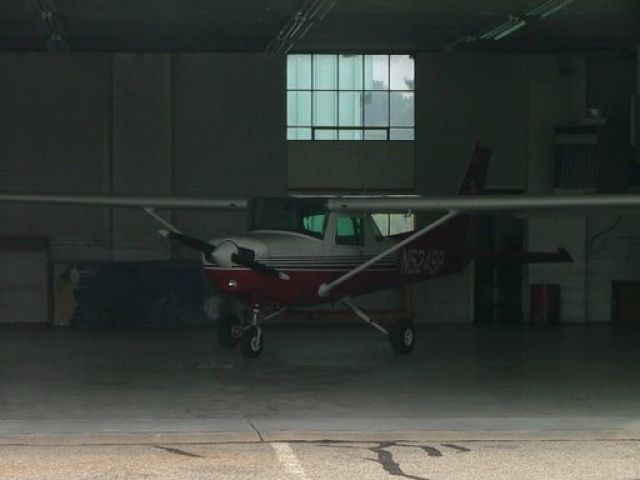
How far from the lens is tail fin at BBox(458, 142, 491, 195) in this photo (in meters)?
19.1

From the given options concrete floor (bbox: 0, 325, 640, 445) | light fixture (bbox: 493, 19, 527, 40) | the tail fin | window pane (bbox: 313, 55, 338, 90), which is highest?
light fixture (bbox: 493, 19, 527, 40)

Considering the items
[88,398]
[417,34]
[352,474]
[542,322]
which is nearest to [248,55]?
[417,34]

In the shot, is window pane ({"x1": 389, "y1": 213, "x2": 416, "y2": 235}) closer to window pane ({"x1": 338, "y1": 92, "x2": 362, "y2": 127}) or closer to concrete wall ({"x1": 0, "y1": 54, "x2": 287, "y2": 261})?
window pane ({"x1": 338, "y1": 92, "x2": 362, "y2": 127})

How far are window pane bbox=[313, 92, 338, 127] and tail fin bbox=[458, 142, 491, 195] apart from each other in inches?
148

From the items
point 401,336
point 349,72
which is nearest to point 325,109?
point 349,72

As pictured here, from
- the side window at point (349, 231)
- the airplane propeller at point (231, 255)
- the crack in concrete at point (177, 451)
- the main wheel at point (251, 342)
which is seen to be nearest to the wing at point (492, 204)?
the side window at point (349, 231)

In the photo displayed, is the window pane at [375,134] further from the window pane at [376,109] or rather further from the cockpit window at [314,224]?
the cockpit window at [314,224]

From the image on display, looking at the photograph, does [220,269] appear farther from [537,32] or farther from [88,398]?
[537,32]

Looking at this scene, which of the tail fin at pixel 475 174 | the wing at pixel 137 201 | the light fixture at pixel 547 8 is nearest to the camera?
the light fixture at pixel 547 8

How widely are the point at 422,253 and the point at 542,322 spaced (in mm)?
4755

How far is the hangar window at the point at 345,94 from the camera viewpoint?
22.3m

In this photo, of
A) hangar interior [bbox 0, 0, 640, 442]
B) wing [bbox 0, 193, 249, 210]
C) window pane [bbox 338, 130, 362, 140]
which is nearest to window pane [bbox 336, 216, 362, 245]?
wing [bbox 0, 193, 249, 210]

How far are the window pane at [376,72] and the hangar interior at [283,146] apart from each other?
0.71 feet

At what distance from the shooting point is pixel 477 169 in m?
19.3
